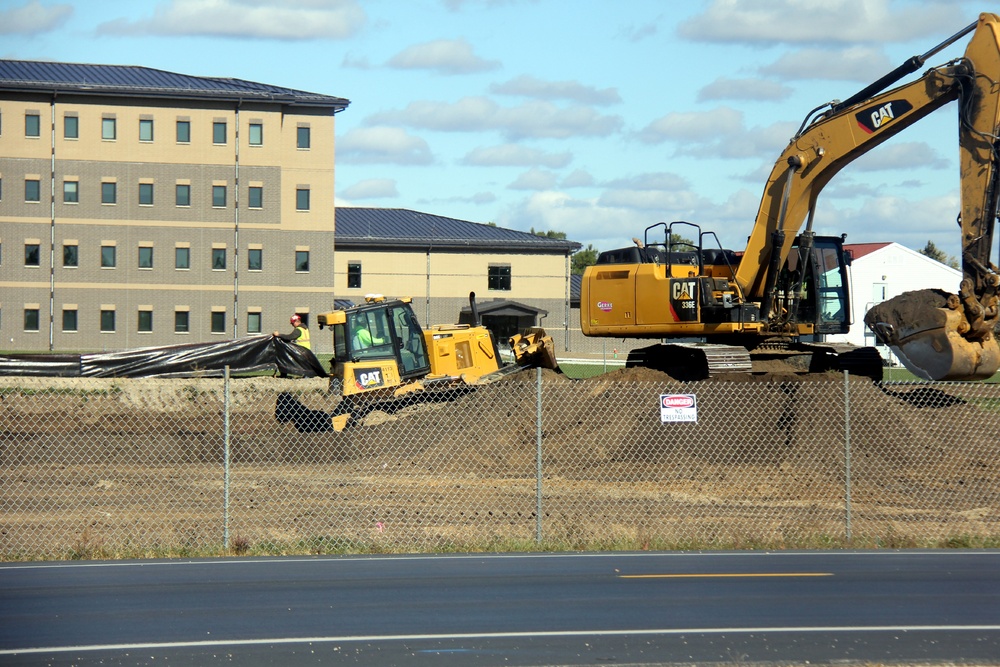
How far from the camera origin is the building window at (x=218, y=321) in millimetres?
64625

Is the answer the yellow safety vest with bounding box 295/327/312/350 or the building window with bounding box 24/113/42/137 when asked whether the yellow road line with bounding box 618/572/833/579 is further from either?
the building window with bounding box 24/113/42/137

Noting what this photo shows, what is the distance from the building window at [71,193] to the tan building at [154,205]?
5cm

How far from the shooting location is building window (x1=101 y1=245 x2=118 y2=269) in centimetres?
6284

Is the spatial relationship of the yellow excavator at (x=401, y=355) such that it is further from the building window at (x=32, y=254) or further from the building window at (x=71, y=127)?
the building window at (x=32, y=254)

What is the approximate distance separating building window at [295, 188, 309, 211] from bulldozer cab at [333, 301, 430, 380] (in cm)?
4245

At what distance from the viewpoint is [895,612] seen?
9797mm

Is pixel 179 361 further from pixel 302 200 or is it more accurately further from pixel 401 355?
pixel 302 200

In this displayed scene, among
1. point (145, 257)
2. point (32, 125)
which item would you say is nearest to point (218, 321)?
point (145, 257)

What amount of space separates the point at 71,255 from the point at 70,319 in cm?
337

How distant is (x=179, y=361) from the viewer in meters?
31.7

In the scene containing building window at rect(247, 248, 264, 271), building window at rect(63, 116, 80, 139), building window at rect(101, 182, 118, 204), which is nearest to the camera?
building window at rect(63, 116, 80, 139)

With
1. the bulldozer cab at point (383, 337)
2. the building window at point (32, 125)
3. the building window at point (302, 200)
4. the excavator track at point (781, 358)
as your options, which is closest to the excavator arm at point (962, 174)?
the excavator track at point (781, 358)

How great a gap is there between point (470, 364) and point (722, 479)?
22.9ft

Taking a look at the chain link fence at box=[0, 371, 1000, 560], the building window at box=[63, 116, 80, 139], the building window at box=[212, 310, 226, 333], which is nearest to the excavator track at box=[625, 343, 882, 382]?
the chain link fence at box=[0, 371, 1000, 560]
